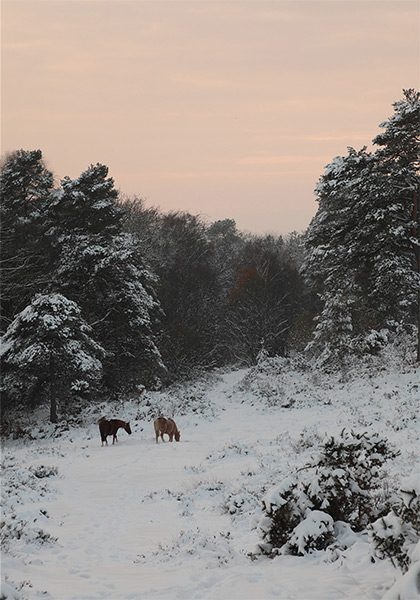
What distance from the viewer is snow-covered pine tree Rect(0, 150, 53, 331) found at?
27.0m

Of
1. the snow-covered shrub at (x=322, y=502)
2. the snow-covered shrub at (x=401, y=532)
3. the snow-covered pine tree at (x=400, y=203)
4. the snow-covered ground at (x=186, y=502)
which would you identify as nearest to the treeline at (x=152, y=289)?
the snow-covered pine tree at (x=400, y=203)

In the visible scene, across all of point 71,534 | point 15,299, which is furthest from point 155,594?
point 15,299

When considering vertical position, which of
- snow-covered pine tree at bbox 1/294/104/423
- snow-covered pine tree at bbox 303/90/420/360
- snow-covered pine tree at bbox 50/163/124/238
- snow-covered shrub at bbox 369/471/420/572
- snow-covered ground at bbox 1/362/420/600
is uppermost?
snow-covered pine tree at bbox 50/163/124/238

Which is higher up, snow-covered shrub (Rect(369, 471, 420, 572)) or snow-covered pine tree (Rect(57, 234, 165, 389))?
snow-covered pine tree (Rect(57, 234, 165, 389))

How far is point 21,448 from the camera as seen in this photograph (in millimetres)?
20266

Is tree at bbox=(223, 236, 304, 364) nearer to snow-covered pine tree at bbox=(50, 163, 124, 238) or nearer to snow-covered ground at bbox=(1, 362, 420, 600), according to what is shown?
snow-covered pine tree at bbox=(50, 163, 124, 238)

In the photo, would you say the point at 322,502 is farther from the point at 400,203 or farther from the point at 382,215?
the point at 400,203

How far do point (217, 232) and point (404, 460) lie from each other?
7478cm

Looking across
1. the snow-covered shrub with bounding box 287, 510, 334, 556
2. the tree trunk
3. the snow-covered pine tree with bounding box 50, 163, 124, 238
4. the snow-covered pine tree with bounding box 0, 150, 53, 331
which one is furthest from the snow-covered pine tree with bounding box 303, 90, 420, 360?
the snow-covered shrub with bounding box 287, 510, 334, 556

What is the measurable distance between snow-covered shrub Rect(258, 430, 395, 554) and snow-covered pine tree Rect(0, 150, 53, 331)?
21.9 meters

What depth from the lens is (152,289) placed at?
3250 cm

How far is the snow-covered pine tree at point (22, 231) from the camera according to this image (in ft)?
88.4

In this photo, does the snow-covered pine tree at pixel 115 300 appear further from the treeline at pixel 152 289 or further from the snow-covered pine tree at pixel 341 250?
the snow-covered pine tree at pixel 341 250

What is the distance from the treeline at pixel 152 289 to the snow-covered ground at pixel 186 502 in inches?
138
